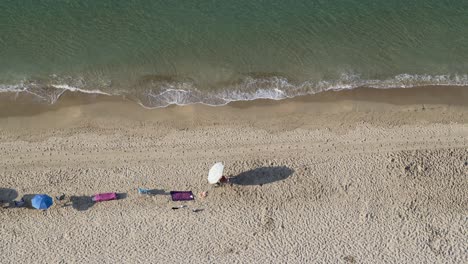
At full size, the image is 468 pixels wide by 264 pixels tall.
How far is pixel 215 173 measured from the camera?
2216cm

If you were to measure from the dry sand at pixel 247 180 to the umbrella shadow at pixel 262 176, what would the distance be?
5 centimetres

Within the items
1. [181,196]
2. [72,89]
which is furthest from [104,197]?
[72,89]

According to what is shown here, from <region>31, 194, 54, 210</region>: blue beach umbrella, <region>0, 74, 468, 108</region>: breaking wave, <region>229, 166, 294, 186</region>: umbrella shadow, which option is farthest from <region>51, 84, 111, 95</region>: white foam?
<region>229, 166, 294, 186</region>: umbrella shadow

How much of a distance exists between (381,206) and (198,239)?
8072 millimetres

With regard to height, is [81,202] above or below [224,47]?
below

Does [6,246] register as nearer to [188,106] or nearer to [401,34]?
[188,106]

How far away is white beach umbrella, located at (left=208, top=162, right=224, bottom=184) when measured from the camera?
2206cm

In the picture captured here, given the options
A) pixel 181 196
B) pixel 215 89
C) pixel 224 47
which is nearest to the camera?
pixel 181 196

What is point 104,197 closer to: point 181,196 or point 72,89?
point 181,196

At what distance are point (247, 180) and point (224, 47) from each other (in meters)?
7.78

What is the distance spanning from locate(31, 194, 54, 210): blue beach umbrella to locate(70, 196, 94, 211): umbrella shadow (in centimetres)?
98

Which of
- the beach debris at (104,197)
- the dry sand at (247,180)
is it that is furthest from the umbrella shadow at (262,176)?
the beach debris at (104,197)

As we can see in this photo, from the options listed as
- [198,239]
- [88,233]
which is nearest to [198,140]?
[198,239]

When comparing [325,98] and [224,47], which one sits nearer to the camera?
[325,98]
